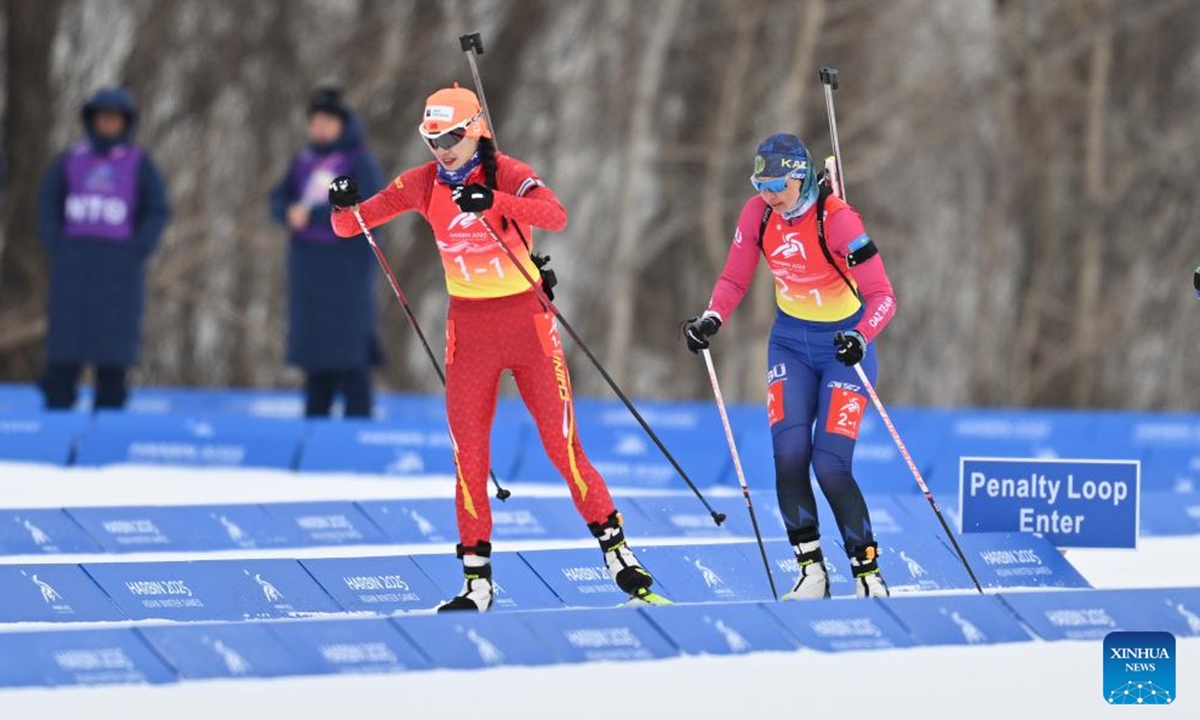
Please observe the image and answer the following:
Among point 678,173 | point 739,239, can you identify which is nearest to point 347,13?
point 678,173

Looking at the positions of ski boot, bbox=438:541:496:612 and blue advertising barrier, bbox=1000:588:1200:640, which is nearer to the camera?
blue advertising barrier, bbox=1000:588:1200:640

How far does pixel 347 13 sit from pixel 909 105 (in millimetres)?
5454

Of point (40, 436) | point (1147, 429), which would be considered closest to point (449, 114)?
point (40, 436)

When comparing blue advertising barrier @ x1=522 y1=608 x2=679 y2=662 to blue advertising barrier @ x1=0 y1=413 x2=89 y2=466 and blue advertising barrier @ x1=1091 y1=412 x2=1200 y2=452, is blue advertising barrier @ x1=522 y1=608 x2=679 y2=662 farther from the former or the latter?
blue advertising barrier @ x1=1091 y1=412 x2=1200 y2=452

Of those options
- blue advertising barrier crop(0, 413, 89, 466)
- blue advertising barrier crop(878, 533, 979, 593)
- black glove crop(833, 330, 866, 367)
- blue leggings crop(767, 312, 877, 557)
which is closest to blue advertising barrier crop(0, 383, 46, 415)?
blue advertising barrier crop(0, 413, 89, 466)

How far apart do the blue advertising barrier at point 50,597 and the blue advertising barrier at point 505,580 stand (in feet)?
3.72

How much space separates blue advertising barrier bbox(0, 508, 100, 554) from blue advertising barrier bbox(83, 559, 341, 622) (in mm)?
1669

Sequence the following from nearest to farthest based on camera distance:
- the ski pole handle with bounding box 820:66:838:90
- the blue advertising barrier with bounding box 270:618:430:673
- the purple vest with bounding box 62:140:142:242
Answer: the blue advertising barrier with bounding box 270:618:430:673, the ski pole handle with bounding box 820:66:838:90, the purple vest with bounding box 62:140:142:242

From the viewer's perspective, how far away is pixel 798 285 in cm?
781

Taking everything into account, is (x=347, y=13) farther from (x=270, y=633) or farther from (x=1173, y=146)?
(x=270, y=633)

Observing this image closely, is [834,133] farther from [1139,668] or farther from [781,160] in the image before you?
[1139,668]

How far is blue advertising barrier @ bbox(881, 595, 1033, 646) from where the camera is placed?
6.97 metres

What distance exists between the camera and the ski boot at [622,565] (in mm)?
7512

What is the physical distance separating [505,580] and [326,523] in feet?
6.55
